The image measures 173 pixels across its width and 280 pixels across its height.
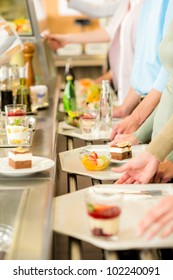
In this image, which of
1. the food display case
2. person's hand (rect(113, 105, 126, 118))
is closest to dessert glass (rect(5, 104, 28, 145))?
person's hand (rect(113, 105, 126, 118))

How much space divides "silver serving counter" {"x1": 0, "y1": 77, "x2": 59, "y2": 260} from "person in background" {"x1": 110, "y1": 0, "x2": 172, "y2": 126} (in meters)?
0.49

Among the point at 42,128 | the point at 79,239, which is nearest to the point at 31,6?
the point at 42,128

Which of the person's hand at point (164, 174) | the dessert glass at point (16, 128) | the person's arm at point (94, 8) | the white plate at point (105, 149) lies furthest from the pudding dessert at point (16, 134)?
the person's arm at point (94, 8)

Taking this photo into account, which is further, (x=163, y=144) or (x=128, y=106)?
(x=128, y=106)

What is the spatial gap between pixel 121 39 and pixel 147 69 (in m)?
0.92

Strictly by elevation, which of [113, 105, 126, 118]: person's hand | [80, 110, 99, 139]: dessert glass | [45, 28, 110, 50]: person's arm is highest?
[80, 110, 99, 139]: dessert glass

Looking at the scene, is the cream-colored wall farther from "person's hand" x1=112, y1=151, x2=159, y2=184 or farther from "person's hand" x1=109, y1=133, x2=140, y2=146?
"person's hand" x1=112, y1=151, x2=159, y2=184

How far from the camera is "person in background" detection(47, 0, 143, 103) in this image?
470 centimetres

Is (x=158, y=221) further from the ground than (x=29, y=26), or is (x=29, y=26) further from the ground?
(x=158, y=221)

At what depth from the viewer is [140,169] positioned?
228cm

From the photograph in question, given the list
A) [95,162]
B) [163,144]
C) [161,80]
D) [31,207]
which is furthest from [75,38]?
[31,207]

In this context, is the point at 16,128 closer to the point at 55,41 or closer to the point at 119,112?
the point at 119,112

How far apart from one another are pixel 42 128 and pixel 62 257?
158cm
